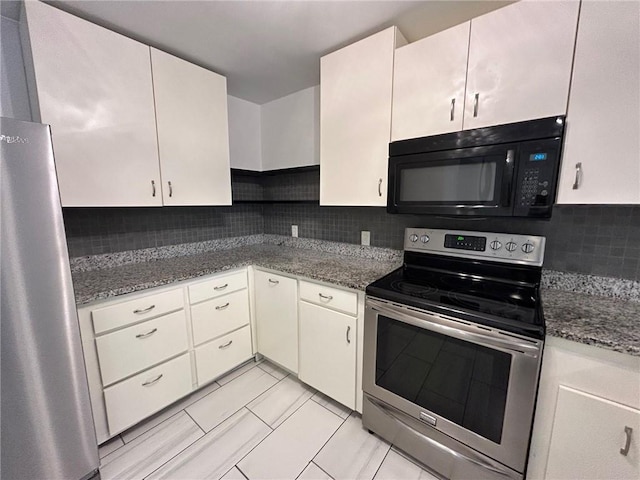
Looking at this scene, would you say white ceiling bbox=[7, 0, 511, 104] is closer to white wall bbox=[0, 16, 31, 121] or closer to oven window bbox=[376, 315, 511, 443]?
white wall bbox=[0, 16, 31, 121]

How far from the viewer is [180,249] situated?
2.12 m

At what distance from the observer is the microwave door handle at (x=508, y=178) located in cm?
111

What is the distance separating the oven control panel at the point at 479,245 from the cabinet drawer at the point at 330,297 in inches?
20.8

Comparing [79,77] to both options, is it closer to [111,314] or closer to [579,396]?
[111,314]

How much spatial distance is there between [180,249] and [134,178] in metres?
0.73

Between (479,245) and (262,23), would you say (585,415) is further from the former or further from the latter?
(262,23)

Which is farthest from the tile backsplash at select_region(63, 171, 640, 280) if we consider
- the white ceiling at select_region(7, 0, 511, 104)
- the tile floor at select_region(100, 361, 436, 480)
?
the tile floor at select_region(100, 361, 436, 480)

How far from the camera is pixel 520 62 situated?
1098 mm

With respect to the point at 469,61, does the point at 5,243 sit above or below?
below

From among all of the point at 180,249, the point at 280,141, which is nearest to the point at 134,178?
the point at 180,249

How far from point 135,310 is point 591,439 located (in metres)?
2.07

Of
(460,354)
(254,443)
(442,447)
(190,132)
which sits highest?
(190,132)

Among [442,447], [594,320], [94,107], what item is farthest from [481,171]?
[94,107]

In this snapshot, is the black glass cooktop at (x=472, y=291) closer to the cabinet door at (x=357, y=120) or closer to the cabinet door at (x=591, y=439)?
the cabinet door at (x=591, y=439)
